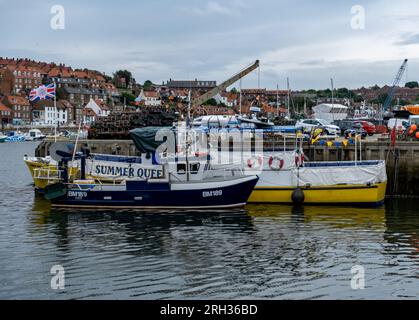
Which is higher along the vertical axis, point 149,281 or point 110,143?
point 110,143

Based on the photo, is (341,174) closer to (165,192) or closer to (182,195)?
(182,195)

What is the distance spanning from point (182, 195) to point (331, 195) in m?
9.18

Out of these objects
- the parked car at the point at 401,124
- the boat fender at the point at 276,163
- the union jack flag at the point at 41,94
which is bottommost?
the boat fender at the point at 276,163

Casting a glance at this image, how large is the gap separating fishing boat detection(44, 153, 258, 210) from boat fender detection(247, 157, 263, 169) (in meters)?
2.73

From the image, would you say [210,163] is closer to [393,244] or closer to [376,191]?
[376,191]

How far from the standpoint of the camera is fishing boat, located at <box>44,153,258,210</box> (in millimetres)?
34219

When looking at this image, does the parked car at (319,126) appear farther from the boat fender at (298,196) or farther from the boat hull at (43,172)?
the boat hull at (43,172)

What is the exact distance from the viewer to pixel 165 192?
34281 millimetres

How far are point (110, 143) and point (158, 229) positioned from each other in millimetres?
21834

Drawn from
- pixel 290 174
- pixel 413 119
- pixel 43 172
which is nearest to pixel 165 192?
pixel 290 174

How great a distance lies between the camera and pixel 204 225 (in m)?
30.4

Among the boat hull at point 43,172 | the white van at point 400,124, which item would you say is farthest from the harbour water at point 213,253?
the white van at point 400,124

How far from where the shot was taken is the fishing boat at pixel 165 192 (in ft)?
112
